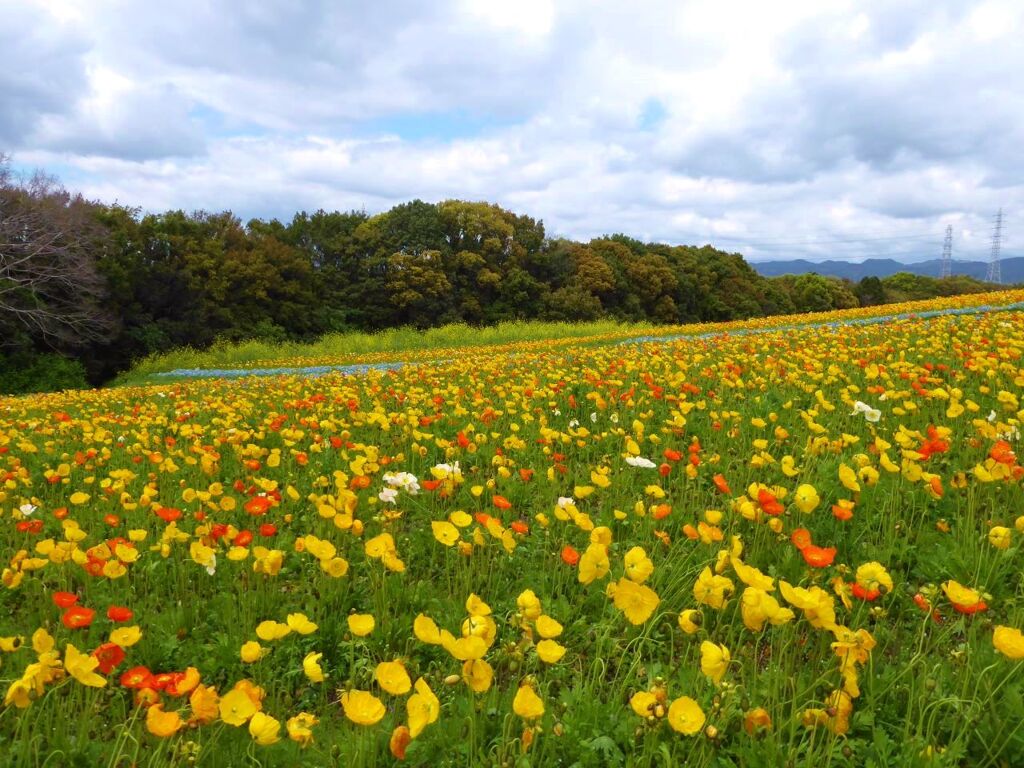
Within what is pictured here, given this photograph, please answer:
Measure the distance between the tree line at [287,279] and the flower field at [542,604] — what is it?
24.3 m

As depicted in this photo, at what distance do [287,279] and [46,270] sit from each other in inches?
413

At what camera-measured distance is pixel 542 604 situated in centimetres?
239

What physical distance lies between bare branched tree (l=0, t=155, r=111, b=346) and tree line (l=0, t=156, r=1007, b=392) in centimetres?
7

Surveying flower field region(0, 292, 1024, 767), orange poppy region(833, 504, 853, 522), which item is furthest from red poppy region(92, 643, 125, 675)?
orange poppy region(833, 504, 853, 522)

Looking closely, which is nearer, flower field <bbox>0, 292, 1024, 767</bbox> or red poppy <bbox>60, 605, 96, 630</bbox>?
flower field <bbox>0, 292, 1024, 767</bbox>

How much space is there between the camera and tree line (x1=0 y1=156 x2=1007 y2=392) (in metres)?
23.9

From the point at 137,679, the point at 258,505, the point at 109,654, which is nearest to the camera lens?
the point at 137,679

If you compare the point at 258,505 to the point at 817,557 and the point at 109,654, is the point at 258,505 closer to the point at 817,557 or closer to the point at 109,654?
the point at 109,654

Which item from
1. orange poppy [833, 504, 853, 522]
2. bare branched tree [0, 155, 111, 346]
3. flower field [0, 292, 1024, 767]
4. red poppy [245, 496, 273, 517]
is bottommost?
flower field [0, 292, 1024, 767]

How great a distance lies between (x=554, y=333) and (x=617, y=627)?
66.3 feet

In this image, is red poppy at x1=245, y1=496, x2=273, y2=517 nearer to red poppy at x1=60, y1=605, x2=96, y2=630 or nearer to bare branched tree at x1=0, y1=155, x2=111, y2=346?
red poppy at x1=60, y1=605, x2=96, y2=630

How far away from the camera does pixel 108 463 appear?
4.37m

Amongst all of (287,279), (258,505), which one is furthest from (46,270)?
(258,505)

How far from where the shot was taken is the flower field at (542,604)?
1525 mm
